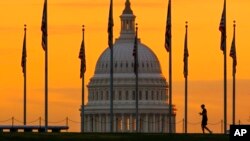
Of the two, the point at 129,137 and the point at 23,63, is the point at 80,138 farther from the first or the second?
the point at 23,63

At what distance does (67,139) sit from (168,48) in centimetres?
5433

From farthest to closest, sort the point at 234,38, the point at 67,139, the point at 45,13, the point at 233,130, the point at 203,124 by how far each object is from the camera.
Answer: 1. the point at 234,38
2. the point at 45,13
3. the point at 203,124
4. the point at 67,139
5. the point at 233,130

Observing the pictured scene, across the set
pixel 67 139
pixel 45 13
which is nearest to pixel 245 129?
pixel 67 139

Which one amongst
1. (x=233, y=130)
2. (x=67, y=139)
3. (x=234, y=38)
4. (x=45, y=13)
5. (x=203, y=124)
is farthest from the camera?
(x=234, y=38)

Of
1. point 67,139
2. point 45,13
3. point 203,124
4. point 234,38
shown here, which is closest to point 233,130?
point 67,139

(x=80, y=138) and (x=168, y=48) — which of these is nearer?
(x=80, y=138)

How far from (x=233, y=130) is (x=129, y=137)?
21105 millimetres

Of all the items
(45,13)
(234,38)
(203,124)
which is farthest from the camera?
(234,38)

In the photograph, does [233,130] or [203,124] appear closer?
[233,130]

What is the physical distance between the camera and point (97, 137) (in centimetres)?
10062

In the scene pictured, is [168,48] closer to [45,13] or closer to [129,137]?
[45,13]

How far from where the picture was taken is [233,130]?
80.6 metres

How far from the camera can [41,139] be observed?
98375 mm

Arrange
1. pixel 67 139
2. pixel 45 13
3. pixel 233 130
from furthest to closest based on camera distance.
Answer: pixel 45 13, pixel 67 139, pixel 233 130
